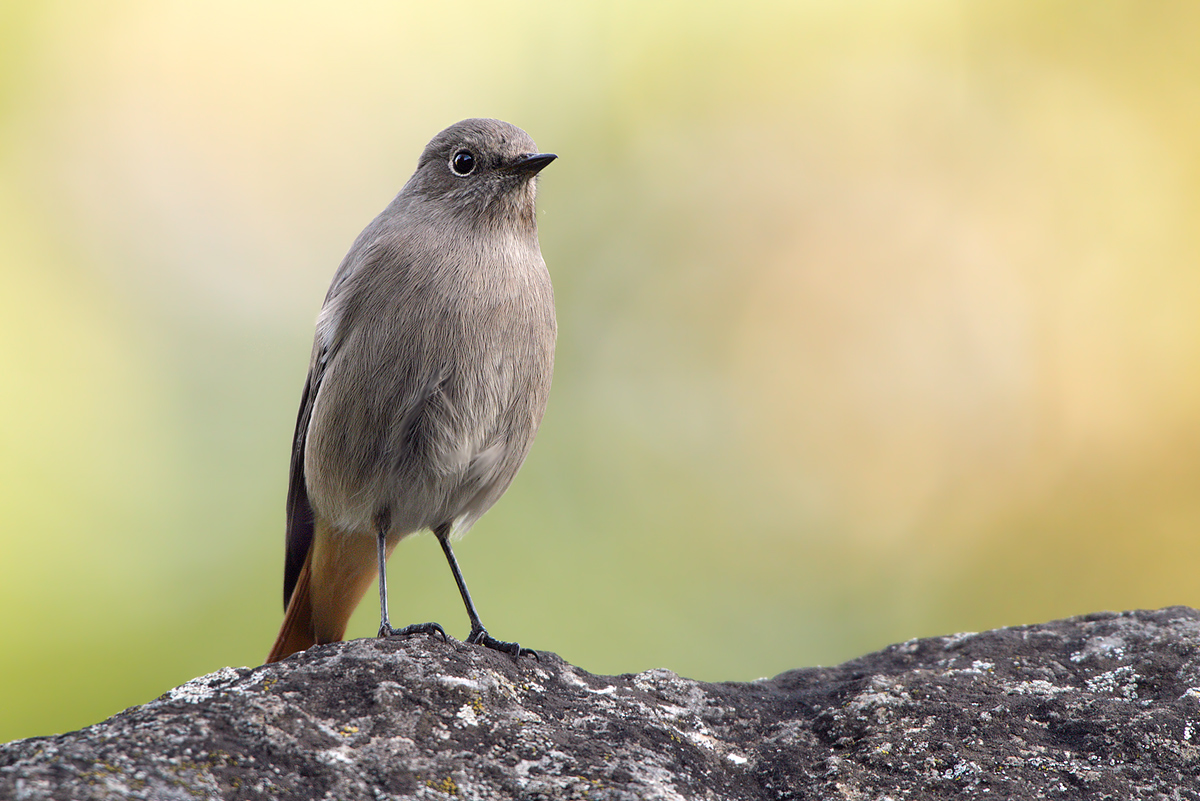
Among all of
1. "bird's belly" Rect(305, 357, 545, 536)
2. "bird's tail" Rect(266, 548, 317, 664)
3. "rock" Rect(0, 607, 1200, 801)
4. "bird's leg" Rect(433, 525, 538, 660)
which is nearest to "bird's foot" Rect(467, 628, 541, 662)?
"bird's leg" Rect(433, 525, 538, 660)

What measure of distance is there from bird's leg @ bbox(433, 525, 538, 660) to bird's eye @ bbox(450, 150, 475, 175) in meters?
1.62

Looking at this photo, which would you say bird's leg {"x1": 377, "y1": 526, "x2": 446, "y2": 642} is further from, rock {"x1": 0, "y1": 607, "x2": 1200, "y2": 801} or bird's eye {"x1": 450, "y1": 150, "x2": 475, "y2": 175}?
bird's eye {"x1": 450, "y1": 150, "x2": 475, "y2": 175}

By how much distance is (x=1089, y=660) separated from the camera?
296 centimetres

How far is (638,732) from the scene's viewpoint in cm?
245

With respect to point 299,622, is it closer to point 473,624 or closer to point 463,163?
point 473,624

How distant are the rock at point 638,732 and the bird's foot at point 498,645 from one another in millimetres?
105

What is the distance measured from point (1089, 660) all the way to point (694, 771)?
1440 millimetres

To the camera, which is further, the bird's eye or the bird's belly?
the bird's eye

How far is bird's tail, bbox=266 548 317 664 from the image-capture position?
4305 millimetres

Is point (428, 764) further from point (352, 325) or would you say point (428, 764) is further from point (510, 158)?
→ point (510, 158)

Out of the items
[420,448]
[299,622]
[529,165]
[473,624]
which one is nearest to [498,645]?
[473,624]

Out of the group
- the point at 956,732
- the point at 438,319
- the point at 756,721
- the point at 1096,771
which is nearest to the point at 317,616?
the point at 438,319

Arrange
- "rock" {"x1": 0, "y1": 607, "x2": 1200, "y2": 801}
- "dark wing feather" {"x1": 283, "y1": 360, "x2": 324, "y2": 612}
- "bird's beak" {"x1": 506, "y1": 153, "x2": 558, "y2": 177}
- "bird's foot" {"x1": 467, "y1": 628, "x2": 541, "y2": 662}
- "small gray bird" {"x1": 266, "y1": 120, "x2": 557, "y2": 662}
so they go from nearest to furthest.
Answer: "rock" {"x1": 0, "y1": 607, "x2": 1200, "y2": 801}, "bird's foot" {"x1": 467, "y1": 628, "x2": 541, "y2": 662}, "small gray bird" {"x1": 266, "y1": 120, "x2": 557, "y2": 662}, "bird's beak" {"x1": 506, "y1": 153, "x2": 558, "y2": 177}, "dark wing feather" {"x1": 283, "y1": 360, "x2": 324, "y2": 612}

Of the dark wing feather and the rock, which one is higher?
the dark wing feather
